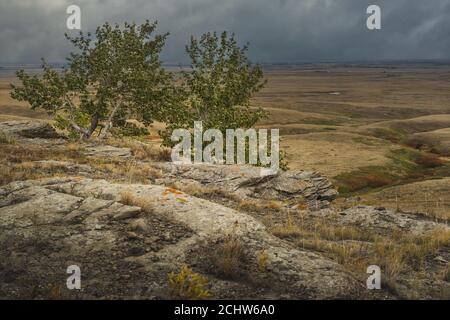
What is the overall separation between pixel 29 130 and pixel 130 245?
27697 mm

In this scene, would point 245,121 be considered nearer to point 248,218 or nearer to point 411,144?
point 248,218

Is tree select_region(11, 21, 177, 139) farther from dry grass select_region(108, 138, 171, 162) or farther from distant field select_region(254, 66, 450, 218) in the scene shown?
distant field select_region(254, 66, 450, 218)

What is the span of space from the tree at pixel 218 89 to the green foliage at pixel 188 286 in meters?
31.4

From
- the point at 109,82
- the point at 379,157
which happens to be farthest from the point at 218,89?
the point at 379,157

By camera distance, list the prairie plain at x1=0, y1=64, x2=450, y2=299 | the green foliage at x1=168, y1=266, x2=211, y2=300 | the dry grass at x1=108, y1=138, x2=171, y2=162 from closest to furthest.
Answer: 1. the green foliage at x1=168, y1=266, x2=211, y2=300
2. the prairie plain at x1=0, y1=64, x2=450, y2=299
3. the dry grass at x1=108, y1=138, x2=171, y2=162

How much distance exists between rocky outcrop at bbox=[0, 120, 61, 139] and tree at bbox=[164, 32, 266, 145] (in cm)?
1120

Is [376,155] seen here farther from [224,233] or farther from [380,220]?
[224,233]

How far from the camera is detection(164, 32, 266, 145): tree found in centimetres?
4194

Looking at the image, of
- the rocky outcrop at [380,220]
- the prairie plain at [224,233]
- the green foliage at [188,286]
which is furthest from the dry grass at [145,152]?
the green foliage at [188,286]

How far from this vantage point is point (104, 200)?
13.4 m

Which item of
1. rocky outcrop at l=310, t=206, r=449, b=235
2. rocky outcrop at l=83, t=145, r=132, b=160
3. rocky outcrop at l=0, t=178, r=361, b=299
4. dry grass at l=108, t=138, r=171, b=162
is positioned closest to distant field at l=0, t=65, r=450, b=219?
rocky outcrop at l=310, t=206, r=449, b=235
